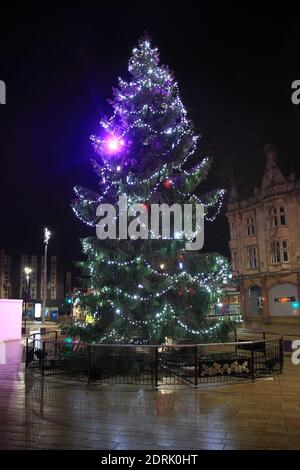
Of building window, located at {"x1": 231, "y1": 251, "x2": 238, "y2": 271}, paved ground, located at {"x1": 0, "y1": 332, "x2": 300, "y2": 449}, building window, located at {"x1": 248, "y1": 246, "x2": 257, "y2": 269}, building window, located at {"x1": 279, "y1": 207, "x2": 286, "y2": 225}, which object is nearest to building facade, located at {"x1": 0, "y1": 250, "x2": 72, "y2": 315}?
building window, located at {"x1": 231, "y1": 251, "x2": 238, "y2": 271}

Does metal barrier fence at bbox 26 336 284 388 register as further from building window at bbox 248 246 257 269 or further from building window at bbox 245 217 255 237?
building window at bbox 245 217 255 237

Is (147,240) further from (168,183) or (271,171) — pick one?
(271,171)

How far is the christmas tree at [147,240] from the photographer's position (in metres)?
14.2

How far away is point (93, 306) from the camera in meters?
14.6

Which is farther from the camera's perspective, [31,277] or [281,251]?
[31,277]

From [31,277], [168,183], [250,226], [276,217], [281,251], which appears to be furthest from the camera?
Result: [31,277]

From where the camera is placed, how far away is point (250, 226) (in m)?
53.6

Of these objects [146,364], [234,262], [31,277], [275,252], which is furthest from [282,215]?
[31,277]

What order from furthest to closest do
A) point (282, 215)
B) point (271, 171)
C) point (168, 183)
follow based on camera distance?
point (271, 171), point (282, 215), point (168, 183)

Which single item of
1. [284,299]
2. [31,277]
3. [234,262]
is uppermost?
[31,277]

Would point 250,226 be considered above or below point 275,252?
above

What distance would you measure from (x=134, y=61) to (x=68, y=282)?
393 feet

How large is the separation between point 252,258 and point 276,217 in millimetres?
6198

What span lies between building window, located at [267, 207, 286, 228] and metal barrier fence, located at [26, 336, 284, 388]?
35.9 meters
